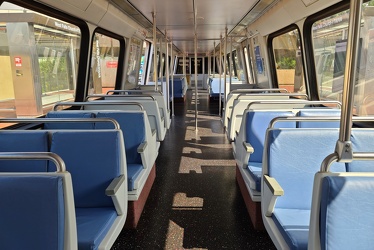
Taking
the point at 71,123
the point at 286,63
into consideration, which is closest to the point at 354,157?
the point at 71,123

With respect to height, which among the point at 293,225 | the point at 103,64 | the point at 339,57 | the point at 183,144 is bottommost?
the point at 183,144

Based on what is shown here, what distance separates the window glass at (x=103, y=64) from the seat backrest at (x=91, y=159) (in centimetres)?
334

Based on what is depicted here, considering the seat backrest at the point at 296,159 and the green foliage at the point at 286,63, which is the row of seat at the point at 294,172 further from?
the green foliage at the point at 286,63

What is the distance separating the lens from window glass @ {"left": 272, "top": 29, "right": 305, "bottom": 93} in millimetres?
5430

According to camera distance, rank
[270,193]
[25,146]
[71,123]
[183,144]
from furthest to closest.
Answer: [183,144], [71,123], [25,146], [270,193]

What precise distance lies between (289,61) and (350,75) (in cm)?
501

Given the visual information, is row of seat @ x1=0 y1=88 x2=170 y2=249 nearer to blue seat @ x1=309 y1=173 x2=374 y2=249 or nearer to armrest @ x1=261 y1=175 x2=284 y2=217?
armrest @ x1=261 y1=175 x2=284 y2=217

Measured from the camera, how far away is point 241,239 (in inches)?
107

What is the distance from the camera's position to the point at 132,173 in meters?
2.92

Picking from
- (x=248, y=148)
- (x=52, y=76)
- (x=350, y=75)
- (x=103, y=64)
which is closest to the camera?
(x=350, y=75)

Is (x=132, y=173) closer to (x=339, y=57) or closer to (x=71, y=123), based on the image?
(x=71, y=123)

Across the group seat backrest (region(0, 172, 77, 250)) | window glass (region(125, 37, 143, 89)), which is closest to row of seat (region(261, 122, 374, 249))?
seat backrest (region(0, 172, 77, 250))

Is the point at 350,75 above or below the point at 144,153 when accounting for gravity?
above

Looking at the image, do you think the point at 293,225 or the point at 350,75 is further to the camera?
the point at 293,225
